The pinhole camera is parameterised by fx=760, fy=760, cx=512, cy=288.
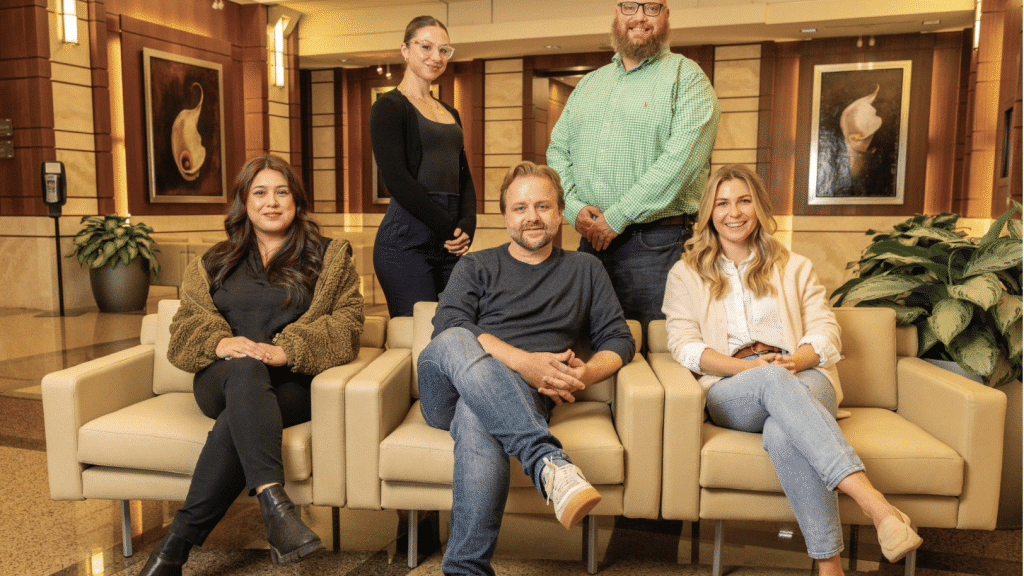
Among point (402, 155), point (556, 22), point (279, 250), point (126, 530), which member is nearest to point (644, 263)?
point (402, 155)

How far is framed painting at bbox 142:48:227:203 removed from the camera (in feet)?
27.8

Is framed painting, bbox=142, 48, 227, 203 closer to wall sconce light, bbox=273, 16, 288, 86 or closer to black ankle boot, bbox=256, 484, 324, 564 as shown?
wall sconce light, bbox=273, 16, 288, 86

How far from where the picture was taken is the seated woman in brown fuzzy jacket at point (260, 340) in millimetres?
2104

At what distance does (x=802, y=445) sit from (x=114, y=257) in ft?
23.3

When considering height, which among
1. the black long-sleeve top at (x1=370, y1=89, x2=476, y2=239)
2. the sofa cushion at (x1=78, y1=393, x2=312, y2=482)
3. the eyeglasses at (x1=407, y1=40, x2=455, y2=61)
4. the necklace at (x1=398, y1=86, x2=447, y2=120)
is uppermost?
the eyeglasses at (x1=407, y1=40, x2=455, y2=61)

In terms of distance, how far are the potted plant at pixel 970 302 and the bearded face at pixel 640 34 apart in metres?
1.17

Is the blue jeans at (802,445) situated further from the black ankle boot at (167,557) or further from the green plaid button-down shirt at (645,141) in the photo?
the black ankle boot at (167,557)

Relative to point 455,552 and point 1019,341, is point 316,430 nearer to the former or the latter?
point 455,552

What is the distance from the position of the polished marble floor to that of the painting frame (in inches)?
295

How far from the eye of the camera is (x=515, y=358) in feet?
7.43

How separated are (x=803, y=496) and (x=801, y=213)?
8286 millimetres

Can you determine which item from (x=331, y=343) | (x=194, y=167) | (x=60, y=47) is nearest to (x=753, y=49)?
(x=194, y=167)

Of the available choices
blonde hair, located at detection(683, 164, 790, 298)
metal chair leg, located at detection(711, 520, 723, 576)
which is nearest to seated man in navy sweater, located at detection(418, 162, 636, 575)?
blonde hair, located at detection(683, 164, 790, 298)

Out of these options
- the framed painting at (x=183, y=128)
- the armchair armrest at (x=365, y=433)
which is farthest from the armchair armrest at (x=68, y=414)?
the framed painting at (x=183, y=128)
